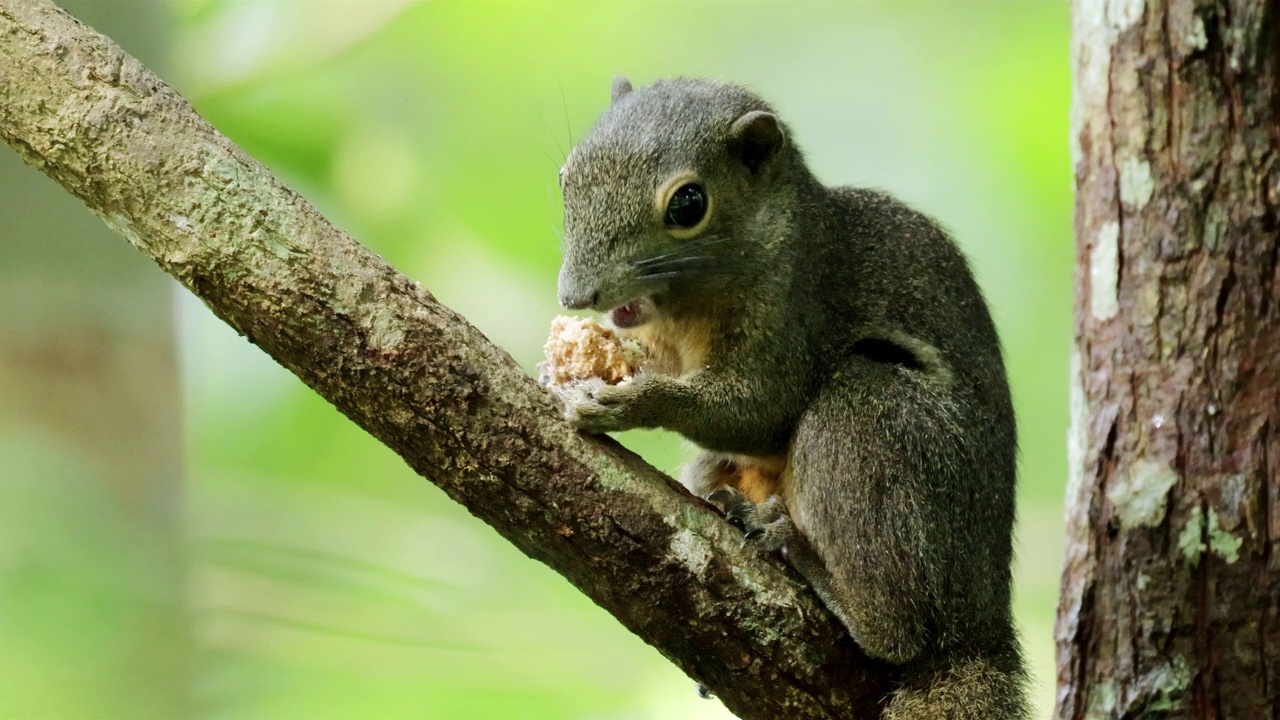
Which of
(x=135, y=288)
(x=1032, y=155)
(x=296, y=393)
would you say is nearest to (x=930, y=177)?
(x=1032, y=155)

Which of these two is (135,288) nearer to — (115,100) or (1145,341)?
(115,100)

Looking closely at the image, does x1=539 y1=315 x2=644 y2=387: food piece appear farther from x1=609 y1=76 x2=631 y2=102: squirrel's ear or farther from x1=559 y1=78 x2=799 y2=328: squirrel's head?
x1=609 y1=76 x2=631 y2=102: squirrel's ear

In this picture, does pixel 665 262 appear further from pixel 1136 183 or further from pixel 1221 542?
pixel 1221 542

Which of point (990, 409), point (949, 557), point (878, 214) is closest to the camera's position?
point (949, 557)

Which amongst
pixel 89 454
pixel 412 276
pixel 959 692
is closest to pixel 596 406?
pixel 959 692

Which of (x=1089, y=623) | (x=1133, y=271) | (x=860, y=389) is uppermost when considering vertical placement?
(x=860, y=389)

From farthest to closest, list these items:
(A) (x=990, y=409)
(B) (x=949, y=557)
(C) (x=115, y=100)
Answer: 1. (A) (x=990, y=409)
2. (B) (x=949, y=557)
3. (C) (x=115, y=100)
